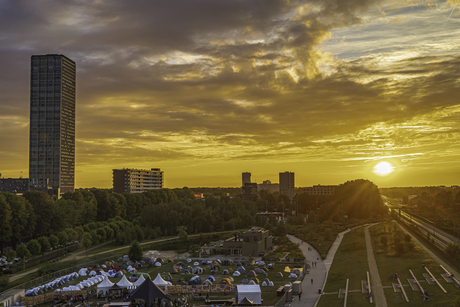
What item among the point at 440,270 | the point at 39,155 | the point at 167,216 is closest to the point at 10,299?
the point at 440,270

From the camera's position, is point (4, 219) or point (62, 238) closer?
point (4, 219)

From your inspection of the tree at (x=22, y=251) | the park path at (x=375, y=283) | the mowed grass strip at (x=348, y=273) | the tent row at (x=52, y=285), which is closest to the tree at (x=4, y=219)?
the tree at (x=22, y=251)

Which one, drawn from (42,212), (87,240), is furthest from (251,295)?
(42,212)

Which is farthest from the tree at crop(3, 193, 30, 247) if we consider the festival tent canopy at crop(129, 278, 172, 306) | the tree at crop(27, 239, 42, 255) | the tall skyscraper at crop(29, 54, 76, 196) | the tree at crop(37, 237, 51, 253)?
the tall skyscraper at crop(29, 54, 76, 196)

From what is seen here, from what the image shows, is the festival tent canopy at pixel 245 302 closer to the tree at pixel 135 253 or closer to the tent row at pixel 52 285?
the tent row at pixel 52 285

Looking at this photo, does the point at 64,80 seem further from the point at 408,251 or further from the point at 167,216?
the point at 408,251

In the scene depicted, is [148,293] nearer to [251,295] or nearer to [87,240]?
[251,295]
